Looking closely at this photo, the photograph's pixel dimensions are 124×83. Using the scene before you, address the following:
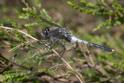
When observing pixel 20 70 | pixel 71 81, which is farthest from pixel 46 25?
pixel 71 81

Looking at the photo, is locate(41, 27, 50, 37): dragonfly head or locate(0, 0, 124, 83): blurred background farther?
locate(0, 0, 124, 83): blurred background

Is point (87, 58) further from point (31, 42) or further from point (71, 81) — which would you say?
point (31, 42)

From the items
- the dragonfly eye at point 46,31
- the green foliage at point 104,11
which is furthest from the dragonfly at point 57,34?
the green foliage at point 104,11

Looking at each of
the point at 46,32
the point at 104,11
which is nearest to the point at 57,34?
the point at 46,32

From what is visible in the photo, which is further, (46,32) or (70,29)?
(70,29)

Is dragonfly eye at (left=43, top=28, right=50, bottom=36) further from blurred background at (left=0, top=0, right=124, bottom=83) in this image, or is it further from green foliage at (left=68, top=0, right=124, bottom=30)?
green foliage at (left=68, top=0, right=124, bottom=30)

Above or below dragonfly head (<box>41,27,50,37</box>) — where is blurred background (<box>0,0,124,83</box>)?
below

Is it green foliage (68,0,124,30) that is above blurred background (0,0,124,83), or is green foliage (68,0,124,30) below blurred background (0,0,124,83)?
above

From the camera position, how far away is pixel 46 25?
7.43ft

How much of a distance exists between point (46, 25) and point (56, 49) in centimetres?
18

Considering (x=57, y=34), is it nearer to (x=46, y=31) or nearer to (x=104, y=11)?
(x=46, y=31)

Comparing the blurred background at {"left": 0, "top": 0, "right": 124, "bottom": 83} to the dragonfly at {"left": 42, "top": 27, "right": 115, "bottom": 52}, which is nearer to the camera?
the dragonfly at {"left": 42, "top": 27, "right": 115, "bottom": 52}

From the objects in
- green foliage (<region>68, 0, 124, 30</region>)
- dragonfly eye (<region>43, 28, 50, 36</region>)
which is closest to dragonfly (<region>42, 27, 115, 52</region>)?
dragonfly eye (<region>43, 28, 50, 36</region>)

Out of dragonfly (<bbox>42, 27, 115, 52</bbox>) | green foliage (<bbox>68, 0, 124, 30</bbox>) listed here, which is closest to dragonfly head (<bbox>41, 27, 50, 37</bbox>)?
dragonfly (<bbox>42, 27, 115, 52</bbox>)
